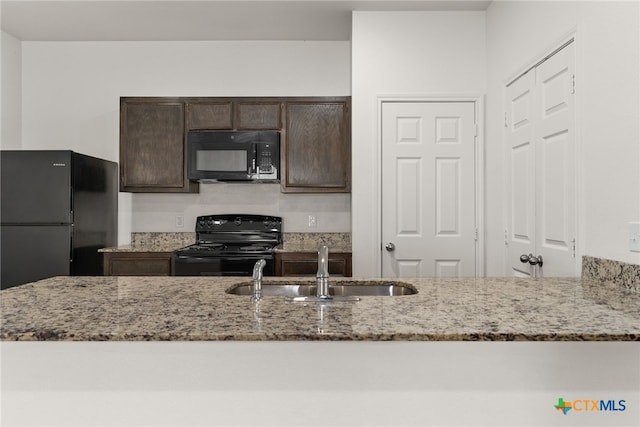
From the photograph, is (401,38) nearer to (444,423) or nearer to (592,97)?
(592,97)

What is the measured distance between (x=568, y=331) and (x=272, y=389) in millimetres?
775

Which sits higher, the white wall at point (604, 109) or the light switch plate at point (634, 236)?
the white wall at point (604, 109)

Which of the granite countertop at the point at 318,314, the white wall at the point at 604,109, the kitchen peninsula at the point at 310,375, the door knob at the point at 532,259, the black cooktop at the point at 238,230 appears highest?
the white wall at the point at 604,109

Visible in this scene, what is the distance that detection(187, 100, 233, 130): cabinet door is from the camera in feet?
12.7

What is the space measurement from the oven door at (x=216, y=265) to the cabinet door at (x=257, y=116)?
1.08m

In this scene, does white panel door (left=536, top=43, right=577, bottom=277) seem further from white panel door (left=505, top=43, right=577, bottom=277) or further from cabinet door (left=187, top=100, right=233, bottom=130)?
cabinet door (left=187, top=100, right=233, bottom=130)

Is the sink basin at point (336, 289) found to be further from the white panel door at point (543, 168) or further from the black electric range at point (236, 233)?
the black electric range at point (236, 233)

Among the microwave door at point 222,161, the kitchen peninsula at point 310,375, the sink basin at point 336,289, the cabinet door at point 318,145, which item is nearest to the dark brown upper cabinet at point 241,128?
the cabinet door at point 318,145

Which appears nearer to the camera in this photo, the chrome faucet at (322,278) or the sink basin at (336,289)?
the chrome faucet at (322,278)

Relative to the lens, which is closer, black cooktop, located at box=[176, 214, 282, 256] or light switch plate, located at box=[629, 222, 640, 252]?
light switch plate, located at box=[629, 222, 640, 252]

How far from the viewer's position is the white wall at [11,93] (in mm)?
4070

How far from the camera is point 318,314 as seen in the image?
133 cm

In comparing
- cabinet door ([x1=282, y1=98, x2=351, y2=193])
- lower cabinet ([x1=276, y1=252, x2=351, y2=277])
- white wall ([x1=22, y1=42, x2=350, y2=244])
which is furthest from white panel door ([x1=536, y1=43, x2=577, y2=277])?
white wall ([x1=22, y1=42, x2=350, y2=244])

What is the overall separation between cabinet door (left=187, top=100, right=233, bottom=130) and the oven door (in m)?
1.09
